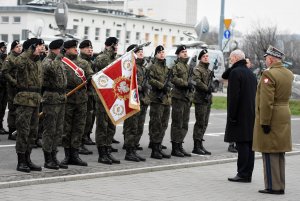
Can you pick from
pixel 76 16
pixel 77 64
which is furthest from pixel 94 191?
pixel 76 16

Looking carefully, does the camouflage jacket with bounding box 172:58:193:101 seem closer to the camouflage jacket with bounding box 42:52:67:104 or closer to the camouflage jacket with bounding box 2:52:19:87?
the camouflage jacket with bounding box 2:52:19:87

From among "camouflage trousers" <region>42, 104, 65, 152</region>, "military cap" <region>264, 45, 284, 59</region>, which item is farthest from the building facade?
"military cap" <region>264, 45, 284, 59</region>

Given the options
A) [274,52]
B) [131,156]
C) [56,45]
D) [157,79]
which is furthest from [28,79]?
[274,52]

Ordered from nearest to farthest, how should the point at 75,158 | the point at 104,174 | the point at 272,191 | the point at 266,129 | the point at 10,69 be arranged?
the point at 272,191 → the point at 266,129 → the point at 104,174 → the point at 75,158 → the point at 10,69

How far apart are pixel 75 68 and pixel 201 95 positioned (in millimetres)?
3608

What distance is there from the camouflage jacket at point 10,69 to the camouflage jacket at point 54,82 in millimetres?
2832

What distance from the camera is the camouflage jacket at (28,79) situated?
1158 cm

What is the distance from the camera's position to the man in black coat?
1219 cm

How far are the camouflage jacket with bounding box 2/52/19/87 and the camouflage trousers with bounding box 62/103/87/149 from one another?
258cm

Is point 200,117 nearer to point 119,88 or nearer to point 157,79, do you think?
point 157,79

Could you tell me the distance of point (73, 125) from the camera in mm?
12602

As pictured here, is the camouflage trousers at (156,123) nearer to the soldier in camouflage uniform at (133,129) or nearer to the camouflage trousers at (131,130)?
the soldier in camouflage uniform at (133,129)

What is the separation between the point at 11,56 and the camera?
15.3m

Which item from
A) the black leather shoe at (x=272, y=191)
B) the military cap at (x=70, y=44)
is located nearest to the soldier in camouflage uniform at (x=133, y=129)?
the military cap at (x=70, y=44)
